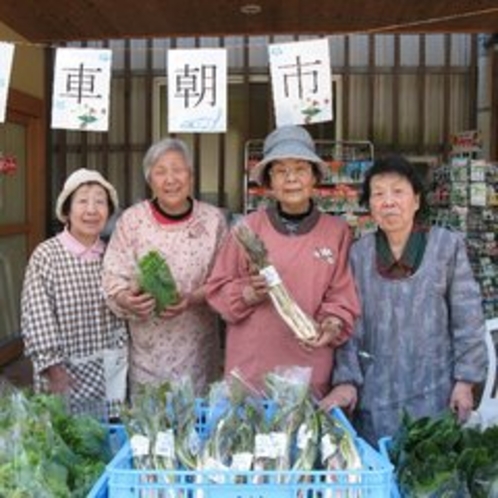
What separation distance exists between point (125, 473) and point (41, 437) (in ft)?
1.26

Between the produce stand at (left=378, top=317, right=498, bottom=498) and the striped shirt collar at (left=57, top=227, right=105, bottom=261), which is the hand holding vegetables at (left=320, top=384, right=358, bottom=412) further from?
the striped shirt collar at (left=57, top=227, right=105, bottom=261)

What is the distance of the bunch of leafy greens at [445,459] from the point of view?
67.2 inches

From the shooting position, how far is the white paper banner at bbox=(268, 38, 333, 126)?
3119 millimetres

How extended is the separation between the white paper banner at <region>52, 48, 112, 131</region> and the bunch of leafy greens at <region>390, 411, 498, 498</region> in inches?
73.3

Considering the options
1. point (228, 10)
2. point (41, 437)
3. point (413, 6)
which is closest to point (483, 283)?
point (413, 6)

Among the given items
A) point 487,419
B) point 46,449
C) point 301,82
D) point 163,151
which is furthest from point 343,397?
point 301,82

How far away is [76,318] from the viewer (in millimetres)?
2717

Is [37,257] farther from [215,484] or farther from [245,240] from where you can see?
[215,484]

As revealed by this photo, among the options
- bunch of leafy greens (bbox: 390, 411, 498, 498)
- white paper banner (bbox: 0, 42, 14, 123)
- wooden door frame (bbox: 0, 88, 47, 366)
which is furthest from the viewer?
wooden door frame (bbox: 0, 88, 47, 366)

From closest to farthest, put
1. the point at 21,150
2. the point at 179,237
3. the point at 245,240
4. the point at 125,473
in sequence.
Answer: the point at 125,473 < the point at 245,240 < the point at 179,237 < the point at 21,150

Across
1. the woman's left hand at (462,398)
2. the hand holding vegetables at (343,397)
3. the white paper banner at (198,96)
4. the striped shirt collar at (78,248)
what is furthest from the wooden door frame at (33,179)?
the woman's left hand at (462,398)

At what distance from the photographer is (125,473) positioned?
1.48 m

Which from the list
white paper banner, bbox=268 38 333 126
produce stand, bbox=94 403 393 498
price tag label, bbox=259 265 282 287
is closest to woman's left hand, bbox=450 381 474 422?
price tag label, bbox=259 265 282 287

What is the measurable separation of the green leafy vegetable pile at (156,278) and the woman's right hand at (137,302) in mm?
26
